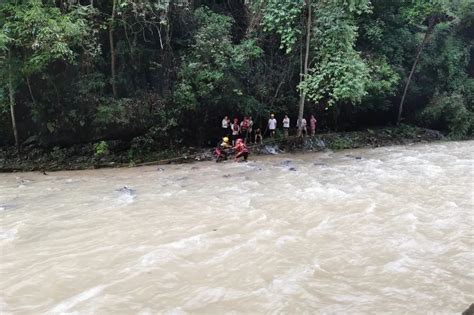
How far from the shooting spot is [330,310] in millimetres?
4672

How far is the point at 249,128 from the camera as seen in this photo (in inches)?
736

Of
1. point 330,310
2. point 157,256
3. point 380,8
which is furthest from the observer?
point 380,8

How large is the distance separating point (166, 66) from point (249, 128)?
14.2 ft

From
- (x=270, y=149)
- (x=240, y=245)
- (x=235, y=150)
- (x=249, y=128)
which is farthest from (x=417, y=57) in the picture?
(x=240, y=245)

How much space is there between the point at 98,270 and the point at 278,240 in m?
2.74

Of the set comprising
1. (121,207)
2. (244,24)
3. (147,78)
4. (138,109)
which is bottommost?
(121,207)

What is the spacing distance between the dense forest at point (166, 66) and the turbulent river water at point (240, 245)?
5396mm

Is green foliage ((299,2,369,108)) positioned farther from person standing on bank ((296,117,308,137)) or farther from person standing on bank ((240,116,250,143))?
person standing on bank ((240,116,250,143))

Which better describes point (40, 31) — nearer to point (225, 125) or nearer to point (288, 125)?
point (225, 125)

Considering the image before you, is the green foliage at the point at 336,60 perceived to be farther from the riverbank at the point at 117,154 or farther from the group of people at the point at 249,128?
the riverbank at the point at 117,154

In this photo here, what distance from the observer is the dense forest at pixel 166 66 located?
15.6 meters

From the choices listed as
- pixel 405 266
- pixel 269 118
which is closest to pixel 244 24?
pixel 269 118

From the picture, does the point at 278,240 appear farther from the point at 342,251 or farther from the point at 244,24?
the point at 244,24

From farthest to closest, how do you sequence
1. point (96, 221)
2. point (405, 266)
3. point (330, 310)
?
point (96, 221), point (405, 266), point (330, 310)
